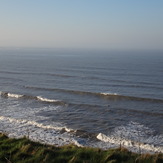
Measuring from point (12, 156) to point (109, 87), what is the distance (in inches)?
1107

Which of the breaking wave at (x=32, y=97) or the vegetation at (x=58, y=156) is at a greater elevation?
the vegetation at (x=58, y=156)

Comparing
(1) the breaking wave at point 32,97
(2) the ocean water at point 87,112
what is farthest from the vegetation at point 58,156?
(1) the breaking wave at point 32,97

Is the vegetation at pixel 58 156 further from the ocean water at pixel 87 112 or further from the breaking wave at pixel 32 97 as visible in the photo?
the breaking wave at pixel 32 97

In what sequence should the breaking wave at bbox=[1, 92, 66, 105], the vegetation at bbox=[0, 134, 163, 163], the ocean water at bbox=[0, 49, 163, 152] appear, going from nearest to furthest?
the vegetation at bbox=[0, 134, 163, 163]
the ocean water at bbox=[0, 49, 163, 152]
the breaking wave at bbox=[1, 92, 66, 105]

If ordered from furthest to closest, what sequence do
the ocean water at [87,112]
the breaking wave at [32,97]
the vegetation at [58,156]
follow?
the breaking wave at [32,97], the ocean water at [87,112], the vegetation at [58,156]

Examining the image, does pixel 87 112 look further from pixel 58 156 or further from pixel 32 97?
pixel 58 156

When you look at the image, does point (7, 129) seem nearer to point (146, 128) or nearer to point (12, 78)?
point (146, 128)

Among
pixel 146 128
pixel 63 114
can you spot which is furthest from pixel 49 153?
pixel 63 114

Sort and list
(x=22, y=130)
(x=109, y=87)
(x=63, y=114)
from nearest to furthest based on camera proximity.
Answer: (x=22, y=130), (x=63, y=114), (x=109, y=87)

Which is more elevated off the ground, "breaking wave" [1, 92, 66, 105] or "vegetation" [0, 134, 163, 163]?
"vegetation" [0, 134, 163, 163]

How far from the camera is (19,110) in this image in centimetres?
2380

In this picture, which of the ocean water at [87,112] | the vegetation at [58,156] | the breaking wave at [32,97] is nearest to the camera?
the vegetation at [58,156]

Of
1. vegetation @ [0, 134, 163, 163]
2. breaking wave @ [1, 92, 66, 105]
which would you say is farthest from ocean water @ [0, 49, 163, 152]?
vegetation @ [0, 134, 163, 163]

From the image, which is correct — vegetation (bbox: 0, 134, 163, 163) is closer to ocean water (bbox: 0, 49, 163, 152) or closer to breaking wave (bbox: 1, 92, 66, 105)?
ocean water (bbox: 0, 49, 163, 152)
